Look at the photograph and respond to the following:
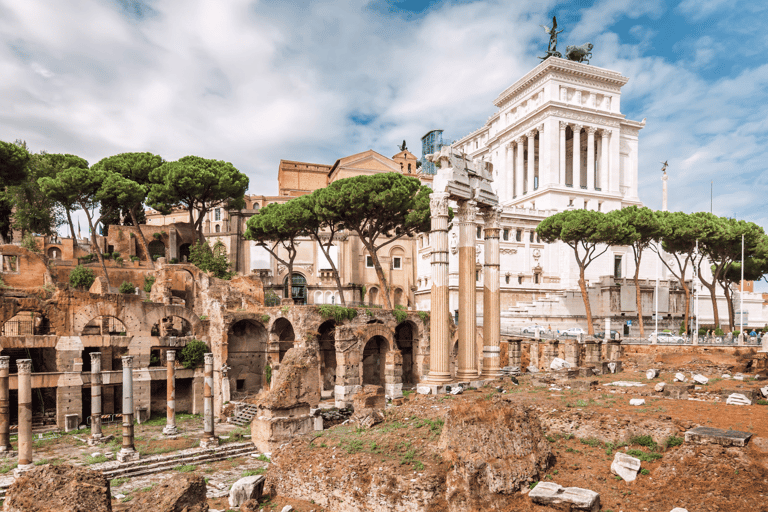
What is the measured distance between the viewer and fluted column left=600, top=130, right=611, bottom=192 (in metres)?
50.1

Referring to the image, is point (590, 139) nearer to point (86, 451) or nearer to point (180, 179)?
point (180, 179)

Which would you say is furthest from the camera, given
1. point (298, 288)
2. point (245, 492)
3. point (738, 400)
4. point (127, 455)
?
point (298, 288)

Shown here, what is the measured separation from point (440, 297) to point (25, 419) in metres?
12.3

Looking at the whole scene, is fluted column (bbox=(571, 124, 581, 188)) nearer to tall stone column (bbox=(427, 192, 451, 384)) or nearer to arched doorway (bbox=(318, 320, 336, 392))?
arched doorway (bbox=(318, 320, 336, 392))

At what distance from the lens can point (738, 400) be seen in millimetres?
11906

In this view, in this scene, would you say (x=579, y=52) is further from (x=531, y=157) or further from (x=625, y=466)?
(x=625, y=466)

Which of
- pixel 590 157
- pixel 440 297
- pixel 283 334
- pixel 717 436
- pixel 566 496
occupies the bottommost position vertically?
pixel 283 334

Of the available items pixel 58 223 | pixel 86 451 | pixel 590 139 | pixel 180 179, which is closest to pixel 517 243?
pixel 590 139

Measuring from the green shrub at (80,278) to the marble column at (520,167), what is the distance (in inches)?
1526

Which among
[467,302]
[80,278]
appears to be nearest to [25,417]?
[467,302]

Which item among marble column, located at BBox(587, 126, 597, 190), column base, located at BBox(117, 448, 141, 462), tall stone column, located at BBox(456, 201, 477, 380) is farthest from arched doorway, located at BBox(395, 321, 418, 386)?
marble column, located at BBox(587, 126, 597, 190)

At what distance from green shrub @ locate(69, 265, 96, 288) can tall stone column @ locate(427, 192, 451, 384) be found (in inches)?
946

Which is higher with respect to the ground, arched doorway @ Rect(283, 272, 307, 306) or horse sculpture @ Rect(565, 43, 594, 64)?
horse sculpture @ Rect(565, 43, 594, 64)

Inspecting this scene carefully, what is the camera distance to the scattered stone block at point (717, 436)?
830 cm
